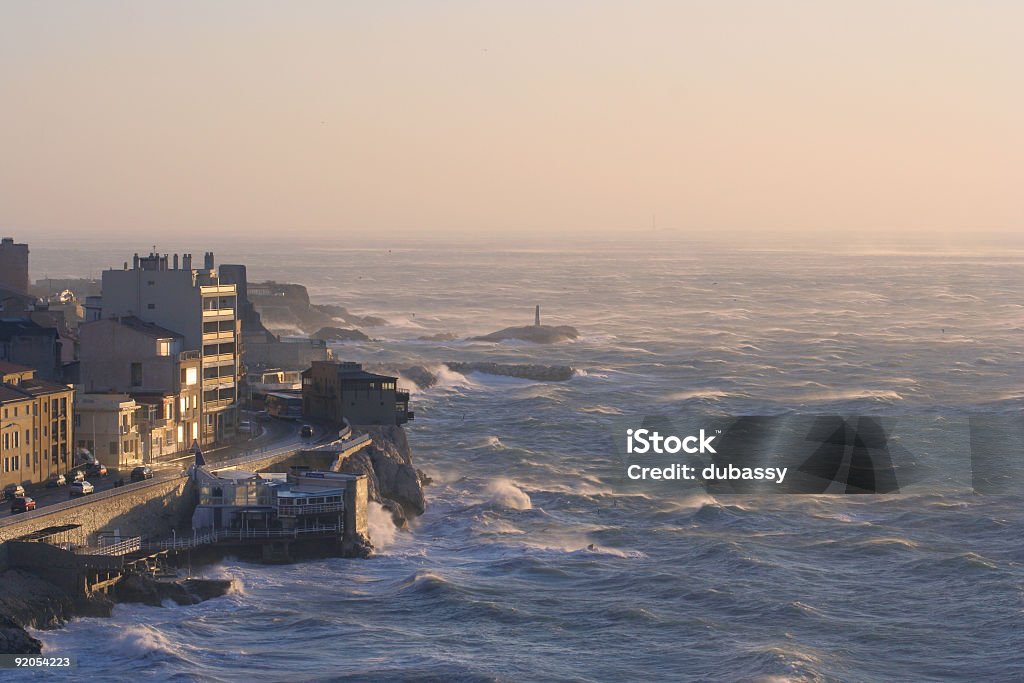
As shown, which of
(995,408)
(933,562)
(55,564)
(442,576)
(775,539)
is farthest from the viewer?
(995,408)

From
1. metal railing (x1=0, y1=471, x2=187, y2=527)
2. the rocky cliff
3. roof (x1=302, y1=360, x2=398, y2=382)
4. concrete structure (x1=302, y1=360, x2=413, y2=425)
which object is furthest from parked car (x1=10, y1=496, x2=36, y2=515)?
roof (x1=302, y1=360, x2=398, y2=382)

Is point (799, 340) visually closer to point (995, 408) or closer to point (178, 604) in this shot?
point (995, 408)

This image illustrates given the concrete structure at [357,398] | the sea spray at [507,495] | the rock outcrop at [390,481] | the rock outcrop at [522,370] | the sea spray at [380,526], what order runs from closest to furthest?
the sea spray at [380,526] → the rock outcrop at [390,481] → the sea spray at [507,495] → the concrete structure at [357,398] → the rock outcrop at [522,370]

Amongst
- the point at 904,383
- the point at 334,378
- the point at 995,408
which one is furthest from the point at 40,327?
the point at 904,383

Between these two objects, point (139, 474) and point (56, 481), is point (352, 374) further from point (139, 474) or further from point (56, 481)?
point (56, 481)

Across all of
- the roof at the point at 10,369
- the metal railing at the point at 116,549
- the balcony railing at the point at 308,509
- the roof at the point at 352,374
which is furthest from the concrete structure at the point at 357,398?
the metal railing at the point at 116,549

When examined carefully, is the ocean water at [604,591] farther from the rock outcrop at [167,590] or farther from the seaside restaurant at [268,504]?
the seaside restaurant at [268,504]

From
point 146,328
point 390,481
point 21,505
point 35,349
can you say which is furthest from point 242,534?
point 35,349
